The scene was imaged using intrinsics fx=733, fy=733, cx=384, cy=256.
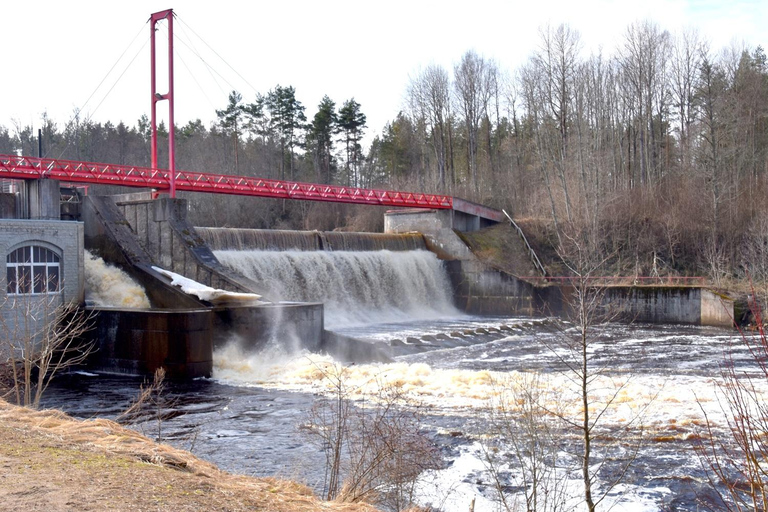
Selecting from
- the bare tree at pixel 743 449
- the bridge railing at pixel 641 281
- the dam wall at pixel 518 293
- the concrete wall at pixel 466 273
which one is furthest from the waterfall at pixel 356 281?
the bare tree at pixel 743 449

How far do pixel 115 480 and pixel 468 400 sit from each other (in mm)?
9346

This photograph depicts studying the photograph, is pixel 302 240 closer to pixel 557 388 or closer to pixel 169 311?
pixel 169 311

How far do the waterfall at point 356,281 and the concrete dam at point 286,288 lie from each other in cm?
6

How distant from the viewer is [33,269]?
19922mm

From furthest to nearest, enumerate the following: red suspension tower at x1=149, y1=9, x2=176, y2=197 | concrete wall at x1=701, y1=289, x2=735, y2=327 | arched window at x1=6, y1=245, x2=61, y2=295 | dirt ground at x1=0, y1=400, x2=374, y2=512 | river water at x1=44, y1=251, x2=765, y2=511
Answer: concrete wall at x1=701, y1=289, x2=735, y2=327
red suspension tower at x1=149, y1=9, x2=176, y2=197
arched window at x1=6, y1=245, x2=61, y2=295
river water at x1=44, y1=251, x2=765, y2=511
dirt ground at x1=0, y1=400, x2=374, y2=512

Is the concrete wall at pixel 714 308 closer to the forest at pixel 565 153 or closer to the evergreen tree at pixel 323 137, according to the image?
the forest at pixel 565 153

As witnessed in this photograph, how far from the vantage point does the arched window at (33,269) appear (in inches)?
767

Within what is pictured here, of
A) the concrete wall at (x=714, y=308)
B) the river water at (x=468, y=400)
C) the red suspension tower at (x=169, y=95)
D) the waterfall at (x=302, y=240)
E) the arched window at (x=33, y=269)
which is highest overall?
the red suspension tower at (x=169, y=95)

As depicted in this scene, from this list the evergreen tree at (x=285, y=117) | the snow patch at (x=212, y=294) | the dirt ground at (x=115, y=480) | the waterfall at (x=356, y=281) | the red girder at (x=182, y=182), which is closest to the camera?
the dirt ground at (x=115, y=480)

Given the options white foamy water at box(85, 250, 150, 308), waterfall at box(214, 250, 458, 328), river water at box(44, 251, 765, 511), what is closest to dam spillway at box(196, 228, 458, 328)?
waterfall at box(214, 250, 458, 328)

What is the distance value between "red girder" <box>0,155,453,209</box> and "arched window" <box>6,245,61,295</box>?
13.5 ft

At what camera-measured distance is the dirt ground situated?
5.74 m

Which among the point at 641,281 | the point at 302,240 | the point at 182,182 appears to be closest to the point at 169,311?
the point at 182,182

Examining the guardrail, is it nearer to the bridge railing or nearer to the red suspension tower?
the bridge railing
